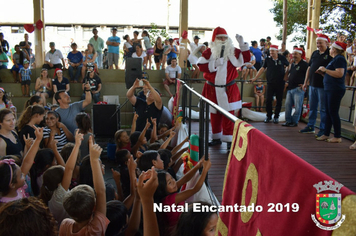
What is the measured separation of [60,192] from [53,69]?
8692mm

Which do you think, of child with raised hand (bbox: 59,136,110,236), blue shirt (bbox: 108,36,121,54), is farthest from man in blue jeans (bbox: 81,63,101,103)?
child with raised hand (bbox: 59,136,110,236)

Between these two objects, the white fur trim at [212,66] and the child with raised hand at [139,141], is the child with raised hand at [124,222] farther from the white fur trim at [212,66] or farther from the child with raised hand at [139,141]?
the white fur trim at [212,66]

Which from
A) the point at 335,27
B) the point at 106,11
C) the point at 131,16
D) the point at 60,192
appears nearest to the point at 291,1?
the point at 335,27

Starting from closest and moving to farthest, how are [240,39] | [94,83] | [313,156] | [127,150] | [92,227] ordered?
[92,227] → [127,150] → [313,156] → [240,39] → [94,83]

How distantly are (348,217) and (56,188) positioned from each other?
2.17m

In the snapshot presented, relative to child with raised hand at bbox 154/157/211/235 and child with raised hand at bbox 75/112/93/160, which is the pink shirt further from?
child with raised hand at bbox 75/112/93/160

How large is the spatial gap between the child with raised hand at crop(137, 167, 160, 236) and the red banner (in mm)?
377

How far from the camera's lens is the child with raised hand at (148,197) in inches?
66.4

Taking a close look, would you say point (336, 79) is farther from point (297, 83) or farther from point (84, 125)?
point (84, 125)

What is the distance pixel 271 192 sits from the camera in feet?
3.63

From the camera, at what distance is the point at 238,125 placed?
152cm

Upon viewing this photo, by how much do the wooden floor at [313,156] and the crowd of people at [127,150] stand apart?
196 mm

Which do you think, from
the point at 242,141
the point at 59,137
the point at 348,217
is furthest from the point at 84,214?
the point at 59,137

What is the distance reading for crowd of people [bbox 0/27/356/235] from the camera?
5.76 feet
